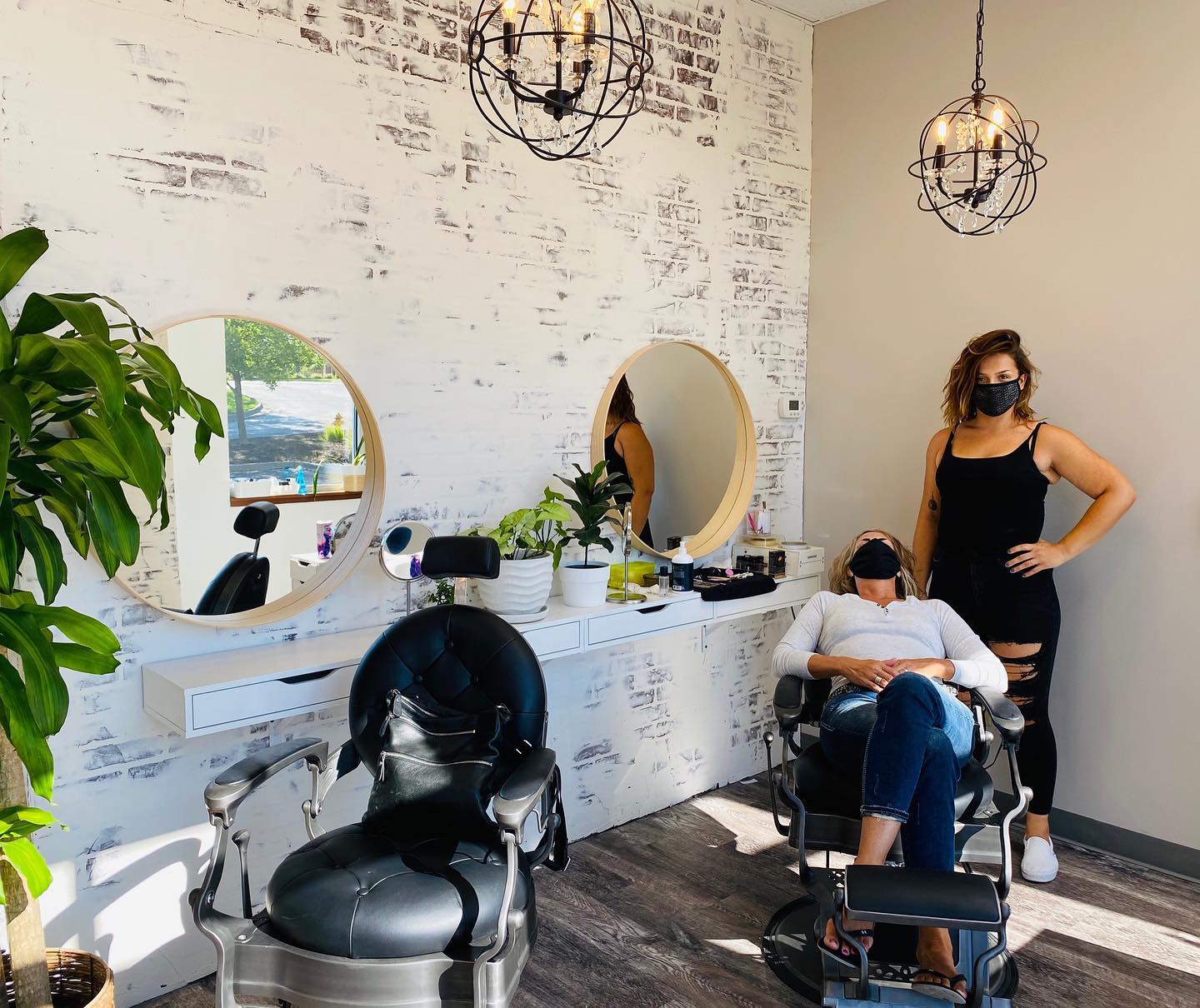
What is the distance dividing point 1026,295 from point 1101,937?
2114 mm

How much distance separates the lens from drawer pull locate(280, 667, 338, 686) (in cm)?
252

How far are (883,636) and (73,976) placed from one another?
2241mm

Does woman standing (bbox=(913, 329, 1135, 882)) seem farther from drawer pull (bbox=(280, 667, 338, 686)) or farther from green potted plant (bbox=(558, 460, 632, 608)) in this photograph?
drawer pull (bbox=(280, 667, 338, 686))

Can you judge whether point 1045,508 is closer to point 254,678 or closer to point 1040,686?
point 1040,686

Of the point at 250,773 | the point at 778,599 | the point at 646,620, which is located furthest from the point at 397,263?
the point at 778,599

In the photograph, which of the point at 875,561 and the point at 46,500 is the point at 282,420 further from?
the point at 875,561

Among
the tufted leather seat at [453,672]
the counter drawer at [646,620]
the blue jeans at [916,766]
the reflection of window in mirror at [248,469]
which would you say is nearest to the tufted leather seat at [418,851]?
the tufted leather seat at [453,672]

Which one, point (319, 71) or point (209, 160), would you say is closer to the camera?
point (209, 160)

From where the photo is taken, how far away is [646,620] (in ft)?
10.8

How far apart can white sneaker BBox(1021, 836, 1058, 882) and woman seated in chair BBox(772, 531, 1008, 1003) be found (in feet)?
2.58

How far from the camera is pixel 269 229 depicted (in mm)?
2656

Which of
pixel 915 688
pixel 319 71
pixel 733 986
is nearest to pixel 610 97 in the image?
pixel 319 71

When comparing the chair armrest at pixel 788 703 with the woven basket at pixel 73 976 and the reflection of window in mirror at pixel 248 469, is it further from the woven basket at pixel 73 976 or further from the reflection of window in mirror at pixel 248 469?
the woven basket at pixel 73 976

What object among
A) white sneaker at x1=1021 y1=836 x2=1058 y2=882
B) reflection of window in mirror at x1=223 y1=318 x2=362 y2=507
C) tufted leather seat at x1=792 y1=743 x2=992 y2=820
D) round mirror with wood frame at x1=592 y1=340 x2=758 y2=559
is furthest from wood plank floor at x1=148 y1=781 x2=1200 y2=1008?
reflection of window in mirror at x1=223 y1=318 x2=362 y2=507
